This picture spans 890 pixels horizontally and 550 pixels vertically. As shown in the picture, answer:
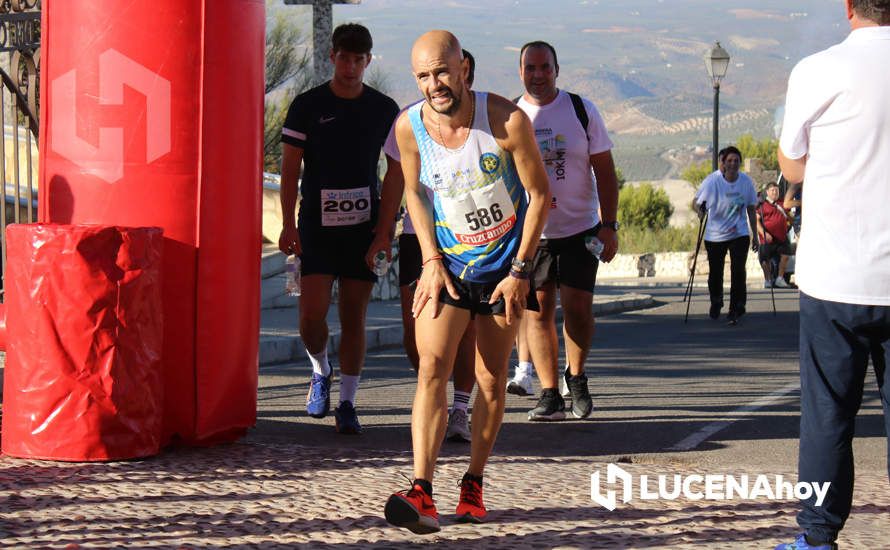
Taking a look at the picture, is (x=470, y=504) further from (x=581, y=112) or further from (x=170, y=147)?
(x=581, y=112)

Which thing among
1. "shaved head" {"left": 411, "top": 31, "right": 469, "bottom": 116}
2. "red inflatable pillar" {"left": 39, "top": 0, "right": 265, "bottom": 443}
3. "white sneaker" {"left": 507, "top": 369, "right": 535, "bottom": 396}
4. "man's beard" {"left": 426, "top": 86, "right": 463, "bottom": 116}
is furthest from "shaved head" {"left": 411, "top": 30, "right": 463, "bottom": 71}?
"white sneaker" {"left": 507, "top": 369, "right": 535, "bottom": 396}

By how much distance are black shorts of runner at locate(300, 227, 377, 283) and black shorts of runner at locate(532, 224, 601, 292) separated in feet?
3.45

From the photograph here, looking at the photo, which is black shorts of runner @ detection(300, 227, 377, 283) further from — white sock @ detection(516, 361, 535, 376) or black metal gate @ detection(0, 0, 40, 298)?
black metal gate @ detection(0, 0, 40, 298)

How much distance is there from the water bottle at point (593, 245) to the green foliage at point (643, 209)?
50631 millimetres

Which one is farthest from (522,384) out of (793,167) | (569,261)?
(793,167)

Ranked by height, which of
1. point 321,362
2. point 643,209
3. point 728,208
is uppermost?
point 728,208

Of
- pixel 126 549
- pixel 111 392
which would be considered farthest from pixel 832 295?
pixel 111 392

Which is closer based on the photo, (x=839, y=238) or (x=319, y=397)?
(x=839, y=238)

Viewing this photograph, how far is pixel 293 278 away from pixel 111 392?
2075 mm

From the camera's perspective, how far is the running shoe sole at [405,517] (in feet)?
18.2

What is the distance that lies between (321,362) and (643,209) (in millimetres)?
53073

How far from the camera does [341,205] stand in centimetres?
848

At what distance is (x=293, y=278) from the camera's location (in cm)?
891

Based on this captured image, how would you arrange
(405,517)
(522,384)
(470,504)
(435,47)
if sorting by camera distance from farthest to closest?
1. (522,384)
2. (470,504)
3. (435,47)
4. (405,517)
